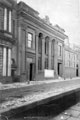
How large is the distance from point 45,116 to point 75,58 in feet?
3.82

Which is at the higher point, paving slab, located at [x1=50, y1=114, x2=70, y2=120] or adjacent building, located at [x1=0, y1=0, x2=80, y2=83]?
adjacent building, located at [x1=0, y1=0, x2=80, y2=83]

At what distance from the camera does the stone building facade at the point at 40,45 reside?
4.37 ft

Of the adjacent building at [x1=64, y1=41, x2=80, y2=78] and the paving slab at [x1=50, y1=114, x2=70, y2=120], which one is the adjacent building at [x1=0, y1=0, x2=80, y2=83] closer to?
the adjacent building at [x1=64, y1=41, x2=80, y2=78]

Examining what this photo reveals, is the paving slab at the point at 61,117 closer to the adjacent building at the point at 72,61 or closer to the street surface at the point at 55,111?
the street surface at the point at 55,111

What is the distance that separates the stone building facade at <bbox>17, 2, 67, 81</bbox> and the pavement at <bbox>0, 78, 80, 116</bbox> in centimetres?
11

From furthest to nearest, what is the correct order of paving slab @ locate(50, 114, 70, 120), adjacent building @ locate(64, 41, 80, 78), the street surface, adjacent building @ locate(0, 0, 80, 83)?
adjacent building @ locate(64, 41, 80, 78) → adjacent building @ locate(0, 0, 80, 83) → paving slab @ locate(50, 114, 70, 120) → the street surface

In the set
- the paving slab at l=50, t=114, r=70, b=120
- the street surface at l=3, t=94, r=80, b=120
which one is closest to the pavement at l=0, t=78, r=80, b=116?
the street surface at l=3, t=94, r=80, b=120

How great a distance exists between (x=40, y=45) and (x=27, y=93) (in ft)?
1.93

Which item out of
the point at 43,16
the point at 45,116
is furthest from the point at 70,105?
the point at 43,16

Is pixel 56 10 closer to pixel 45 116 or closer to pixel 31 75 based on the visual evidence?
pixel 31 75

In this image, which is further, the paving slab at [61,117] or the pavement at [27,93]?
the paving slab at [61,117]

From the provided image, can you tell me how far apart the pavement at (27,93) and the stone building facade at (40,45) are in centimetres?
11

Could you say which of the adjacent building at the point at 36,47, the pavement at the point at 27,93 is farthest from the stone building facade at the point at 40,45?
the pavement at the point at 27,93

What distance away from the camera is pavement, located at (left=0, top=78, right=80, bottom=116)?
2.66ft
